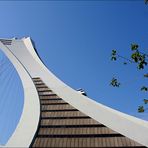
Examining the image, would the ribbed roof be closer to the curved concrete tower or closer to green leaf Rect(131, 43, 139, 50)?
the curved concrete tower

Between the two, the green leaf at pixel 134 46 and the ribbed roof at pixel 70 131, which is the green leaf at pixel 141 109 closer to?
the green leaf at pixel 134 46

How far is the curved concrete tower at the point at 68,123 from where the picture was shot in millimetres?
31922

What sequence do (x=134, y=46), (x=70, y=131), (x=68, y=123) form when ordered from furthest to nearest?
(x=68, y=123) → (x=70, y=131) → (x=134, y=46)

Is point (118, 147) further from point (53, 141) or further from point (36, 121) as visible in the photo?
point (36, 121)

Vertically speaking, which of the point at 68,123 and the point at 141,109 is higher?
the point at 68,123

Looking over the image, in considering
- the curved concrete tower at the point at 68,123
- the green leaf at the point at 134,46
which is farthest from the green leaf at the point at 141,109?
the curved concrete tower at the point at 68,123

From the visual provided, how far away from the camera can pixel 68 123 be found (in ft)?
118

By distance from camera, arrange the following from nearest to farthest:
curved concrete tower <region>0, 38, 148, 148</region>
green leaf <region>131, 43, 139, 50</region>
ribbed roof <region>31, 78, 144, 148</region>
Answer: green leaf <region>131, 43, 139, 50</region>
ribbed roof <region>31, 78, 144, 148</region>
curved concrete tower <region>0, 38, 148, 148</region>

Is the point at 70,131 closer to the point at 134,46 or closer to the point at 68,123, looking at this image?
the point at 68,123

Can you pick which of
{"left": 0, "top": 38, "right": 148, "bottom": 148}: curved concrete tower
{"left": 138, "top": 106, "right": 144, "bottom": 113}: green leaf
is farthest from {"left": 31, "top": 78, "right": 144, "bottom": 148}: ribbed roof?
{"left": 138, "top": 106, "right": 144, "bottom": 113}: green leaf

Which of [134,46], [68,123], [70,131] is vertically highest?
[68,123]

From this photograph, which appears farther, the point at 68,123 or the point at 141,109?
the point at 68,123

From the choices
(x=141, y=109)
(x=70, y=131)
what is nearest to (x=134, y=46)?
(x=141, y=109)

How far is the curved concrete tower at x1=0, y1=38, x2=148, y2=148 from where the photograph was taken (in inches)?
1257
